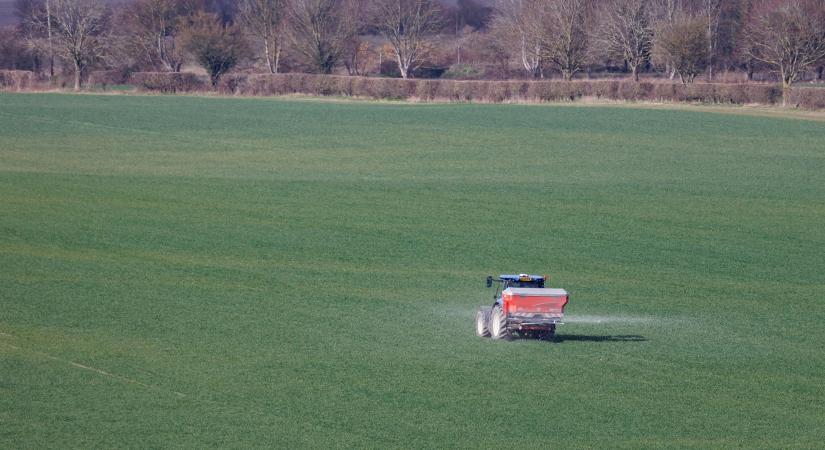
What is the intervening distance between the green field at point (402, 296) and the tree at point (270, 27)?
55.7 metres

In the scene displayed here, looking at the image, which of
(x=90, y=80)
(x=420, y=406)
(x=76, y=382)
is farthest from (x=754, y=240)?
(x=90, y=80)

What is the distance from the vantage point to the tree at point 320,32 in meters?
90.0

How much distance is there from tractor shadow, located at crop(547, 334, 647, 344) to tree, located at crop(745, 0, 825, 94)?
54.2 m

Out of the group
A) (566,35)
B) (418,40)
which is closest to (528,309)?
(566,35)

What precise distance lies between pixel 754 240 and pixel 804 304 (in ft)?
20.5

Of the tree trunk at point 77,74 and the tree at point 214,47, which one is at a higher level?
the tree at point 214,47

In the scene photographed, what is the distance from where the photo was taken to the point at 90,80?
8481 cm

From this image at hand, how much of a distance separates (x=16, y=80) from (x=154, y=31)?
1892 centimetres

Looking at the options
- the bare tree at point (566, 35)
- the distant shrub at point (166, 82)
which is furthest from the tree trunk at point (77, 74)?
the bare tree at point (566, 35)

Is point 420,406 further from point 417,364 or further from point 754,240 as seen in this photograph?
point 754,240

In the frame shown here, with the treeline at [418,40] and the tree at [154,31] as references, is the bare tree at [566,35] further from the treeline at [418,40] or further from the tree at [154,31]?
the tree at [154,31]

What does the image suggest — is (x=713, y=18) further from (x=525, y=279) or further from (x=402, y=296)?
(x=525, y=279)

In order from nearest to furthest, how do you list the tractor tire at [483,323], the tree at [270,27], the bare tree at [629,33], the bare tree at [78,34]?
the tractor tire at [483,323] → the bare tree at [629,33] → the bare tree at [78,34] → the tree at [270,27]

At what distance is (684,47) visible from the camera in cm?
7138
